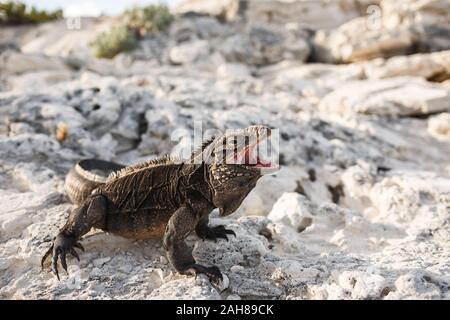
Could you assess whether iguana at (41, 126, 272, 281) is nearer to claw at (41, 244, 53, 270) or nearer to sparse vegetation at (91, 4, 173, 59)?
claw at (41, 244, 53, 270)

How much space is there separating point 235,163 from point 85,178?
1628 millimetres

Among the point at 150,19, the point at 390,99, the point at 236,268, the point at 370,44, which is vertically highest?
the point at 150,19

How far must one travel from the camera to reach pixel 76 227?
3.43 metres

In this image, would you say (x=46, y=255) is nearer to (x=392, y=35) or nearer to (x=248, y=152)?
(x=248, y=152)

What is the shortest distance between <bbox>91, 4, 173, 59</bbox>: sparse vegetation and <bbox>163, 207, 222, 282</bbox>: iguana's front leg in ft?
25.5

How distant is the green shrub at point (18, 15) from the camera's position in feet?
49.6

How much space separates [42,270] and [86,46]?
9.46m

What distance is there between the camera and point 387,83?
7652mm

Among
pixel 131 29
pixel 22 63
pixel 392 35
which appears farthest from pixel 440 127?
pixel 131 29

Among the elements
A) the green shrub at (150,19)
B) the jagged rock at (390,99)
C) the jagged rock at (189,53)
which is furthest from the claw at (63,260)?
the green shrub at (150,19)

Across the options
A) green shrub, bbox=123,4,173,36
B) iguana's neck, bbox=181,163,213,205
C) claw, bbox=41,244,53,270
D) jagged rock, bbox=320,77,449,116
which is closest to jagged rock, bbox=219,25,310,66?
green shrub, bbox=123,4,173,36

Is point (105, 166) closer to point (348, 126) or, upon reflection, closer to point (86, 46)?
point (348, 126)

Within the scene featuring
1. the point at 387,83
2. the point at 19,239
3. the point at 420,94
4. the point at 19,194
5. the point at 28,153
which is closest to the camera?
the point at 19,239

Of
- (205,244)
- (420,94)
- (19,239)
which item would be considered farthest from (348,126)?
(19,239)
